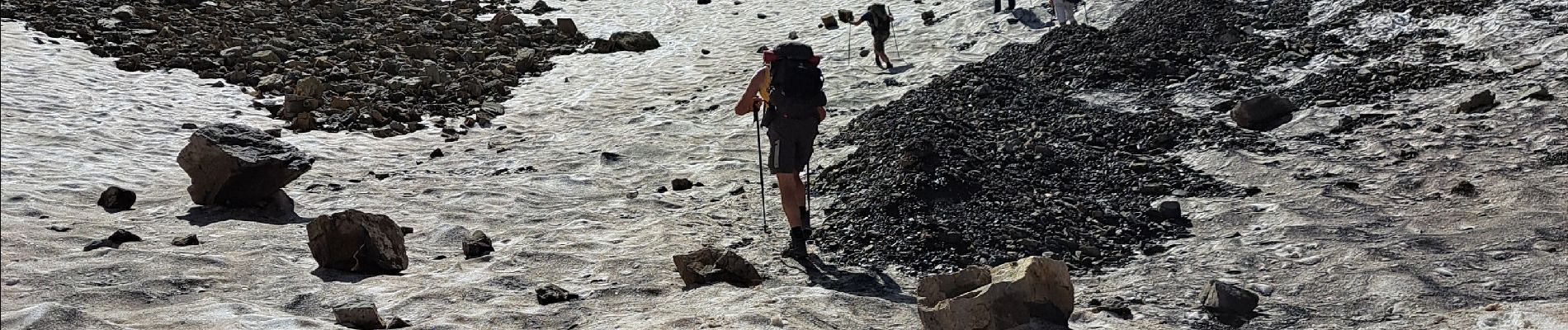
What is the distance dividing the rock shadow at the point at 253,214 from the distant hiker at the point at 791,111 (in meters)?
3.64

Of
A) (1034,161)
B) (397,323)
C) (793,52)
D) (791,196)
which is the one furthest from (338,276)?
(1034,161)

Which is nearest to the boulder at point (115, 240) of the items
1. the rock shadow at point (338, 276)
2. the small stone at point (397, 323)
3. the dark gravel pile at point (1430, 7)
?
the rock shadow at point (338, 276)

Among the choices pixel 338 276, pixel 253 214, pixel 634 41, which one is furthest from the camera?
pixel 634 41

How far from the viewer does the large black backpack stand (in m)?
7.51

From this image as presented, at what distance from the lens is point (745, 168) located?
36.3 ft

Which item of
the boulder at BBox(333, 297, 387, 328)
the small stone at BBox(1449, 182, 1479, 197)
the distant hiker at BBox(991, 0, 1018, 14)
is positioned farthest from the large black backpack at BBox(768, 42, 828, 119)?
the distant hiker at BBox(991, 0, 1018, 14)

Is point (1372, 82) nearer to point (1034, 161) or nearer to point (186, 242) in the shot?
point (1034, 161)

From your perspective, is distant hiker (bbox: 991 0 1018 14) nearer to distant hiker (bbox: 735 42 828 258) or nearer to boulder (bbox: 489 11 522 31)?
boulder (bbox: 489 11 522 31)

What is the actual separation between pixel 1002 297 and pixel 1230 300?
1.49 meters

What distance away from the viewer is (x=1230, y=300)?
6027 mm

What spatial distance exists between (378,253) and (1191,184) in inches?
232

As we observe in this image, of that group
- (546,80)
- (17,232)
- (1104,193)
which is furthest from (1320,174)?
(546,80)

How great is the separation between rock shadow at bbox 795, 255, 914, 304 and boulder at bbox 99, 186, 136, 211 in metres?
5.17

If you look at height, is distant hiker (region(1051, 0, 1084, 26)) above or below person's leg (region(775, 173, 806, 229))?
below
